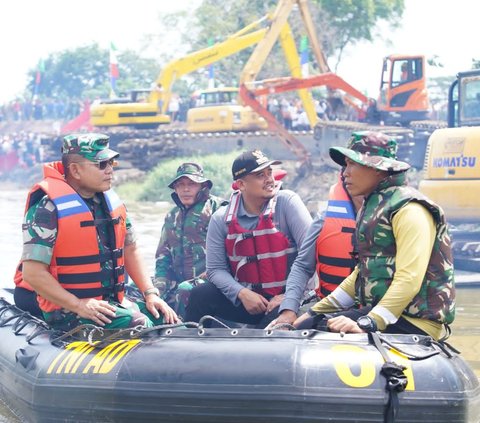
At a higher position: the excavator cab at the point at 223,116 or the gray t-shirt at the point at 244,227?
the gray t-shirt at the point at 244,227

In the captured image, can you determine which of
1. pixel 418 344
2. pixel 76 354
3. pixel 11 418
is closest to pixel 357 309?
pixel 418 344

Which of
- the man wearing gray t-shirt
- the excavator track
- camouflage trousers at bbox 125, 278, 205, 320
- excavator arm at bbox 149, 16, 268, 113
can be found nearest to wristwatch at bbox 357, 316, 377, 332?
the man wearing gray t-shirt

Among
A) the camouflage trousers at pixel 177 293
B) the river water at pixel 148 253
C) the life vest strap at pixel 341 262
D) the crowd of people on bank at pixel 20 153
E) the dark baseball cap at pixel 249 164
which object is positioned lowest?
the crowd of people on bank at pixel 20 153

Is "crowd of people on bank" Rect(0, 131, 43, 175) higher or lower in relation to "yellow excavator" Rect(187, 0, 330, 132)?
lower

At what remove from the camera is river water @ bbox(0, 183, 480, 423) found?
7.42m

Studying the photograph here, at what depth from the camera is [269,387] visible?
14.3 ft

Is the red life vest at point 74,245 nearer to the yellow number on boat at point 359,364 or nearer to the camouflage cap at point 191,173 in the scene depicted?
the yellow number on boat at point 359,364

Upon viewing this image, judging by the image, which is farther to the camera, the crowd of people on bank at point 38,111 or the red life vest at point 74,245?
the crowd of people on bank at point 38,111

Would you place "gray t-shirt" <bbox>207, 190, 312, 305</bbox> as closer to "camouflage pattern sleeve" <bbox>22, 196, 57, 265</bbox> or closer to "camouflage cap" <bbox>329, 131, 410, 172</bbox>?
"camouflage cap" <bbox>329, 131, 410, 172</bbox>

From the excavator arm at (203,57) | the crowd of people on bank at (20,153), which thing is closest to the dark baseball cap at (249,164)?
the excavator arm at (203,57)

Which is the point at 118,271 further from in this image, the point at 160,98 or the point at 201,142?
the point at 160,98

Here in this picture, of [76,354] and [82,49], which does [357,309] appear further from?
[82,49]

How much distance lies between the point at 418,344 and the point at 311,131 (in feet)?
76.6

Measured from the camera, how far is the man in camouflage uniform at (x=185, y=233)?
7.12 meters
